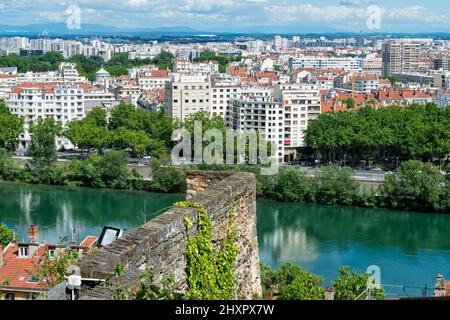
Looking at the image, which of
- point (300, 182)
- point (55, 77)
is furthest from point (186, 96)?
point (55, 77)

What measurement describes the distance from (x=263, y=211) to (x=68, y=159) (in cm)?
587

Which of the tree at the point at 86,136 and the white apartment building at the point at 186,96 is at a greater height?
the white apartment building at the point at 186,96

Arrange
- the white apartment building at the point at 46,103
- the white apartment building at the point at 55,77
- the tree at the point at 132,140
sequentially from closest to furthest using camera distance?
the tree at the point at 132,140 < the white apartment building at the point at 46,103 < the white apartment building at the point at 55,77

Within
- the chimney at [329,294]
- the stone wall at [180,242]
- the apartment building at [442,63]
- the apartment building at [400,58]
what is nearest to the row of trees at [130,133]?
the chimney at [329,294]

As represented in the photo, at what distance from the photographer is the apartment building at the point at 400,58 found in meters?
39.0

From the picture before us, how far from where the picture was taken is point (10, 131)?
17.4m

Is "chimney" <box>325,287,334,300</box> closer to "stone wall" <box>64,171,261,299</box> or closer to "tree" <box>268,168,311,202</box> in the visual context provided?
"stone wall" <box>64,171,261,299</box>

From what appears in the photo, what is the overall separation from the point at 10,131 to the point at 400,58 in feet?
83.5

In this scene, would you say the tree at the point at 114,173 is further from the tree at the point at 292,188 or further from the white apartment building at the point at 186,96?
the white apartment building at the point at 186,96

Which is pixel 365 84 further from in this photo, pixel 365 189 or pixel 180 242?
pixel 180 242

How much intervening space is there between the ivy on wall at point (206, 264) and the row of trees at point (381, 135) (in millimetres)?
14025

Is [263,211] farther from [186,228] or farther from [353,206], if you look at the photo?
[186,228]

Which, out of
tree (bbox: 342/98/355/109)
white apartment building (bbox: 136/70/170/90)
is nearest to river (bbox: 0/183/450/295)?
tree (bbox: 342/98/355/109)

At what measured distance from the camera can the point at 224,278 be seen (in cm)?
Result: 196
